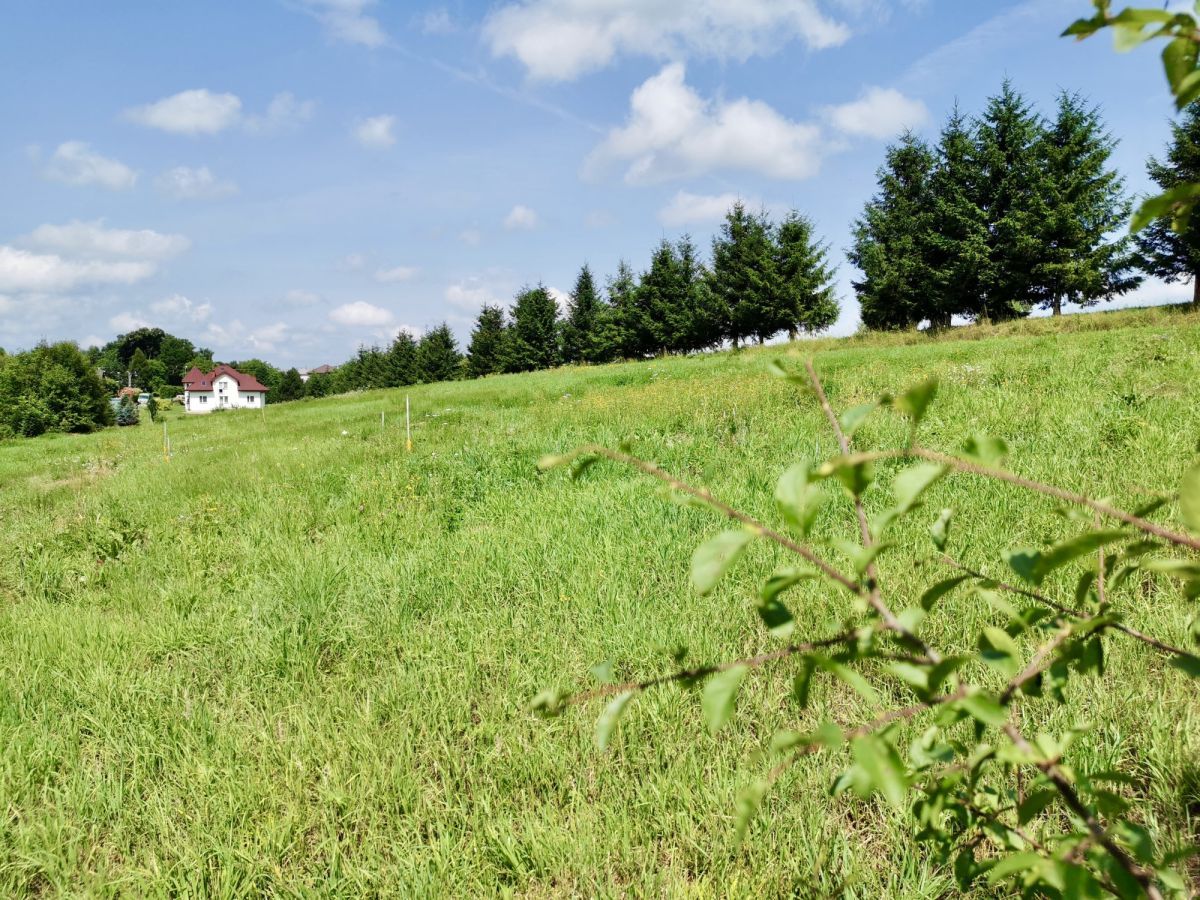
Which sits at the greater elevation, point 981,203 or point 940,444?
point 981,203

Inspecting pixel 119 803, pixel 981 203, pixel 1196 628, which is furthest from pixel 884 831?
pixel 981 203

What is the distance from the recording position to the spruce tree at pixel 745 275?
3738 cm

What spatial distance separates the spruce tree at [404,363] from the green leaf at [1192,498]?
64932 mm

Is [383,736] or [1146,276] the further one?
[1146,276]

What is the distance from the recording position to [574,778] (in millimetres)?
2279

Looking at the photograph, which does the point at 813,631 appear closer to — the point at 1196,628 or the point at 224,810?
the point at 1196,628

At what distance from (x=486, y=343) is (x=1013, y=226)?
42041mm

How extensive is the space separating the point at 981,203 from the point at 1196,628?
3594cm

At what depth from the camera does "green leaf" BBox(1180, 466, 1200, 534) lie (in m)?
0.60

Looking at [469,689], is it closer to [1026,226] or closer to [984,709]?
[984,709]

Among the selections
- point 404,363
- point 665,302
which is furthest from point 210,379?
point 665,302

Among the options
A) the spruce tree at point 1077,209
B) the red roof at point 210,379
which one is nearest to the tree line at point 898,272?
the spruce tree at point 1077,209

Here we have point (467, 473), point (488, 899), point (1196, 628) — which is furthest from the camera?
point (467, 473)

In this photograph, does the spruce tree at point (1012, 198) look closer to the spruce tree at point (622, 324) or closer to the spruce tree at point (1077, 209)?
the spruce tree at point (1077, 209)
